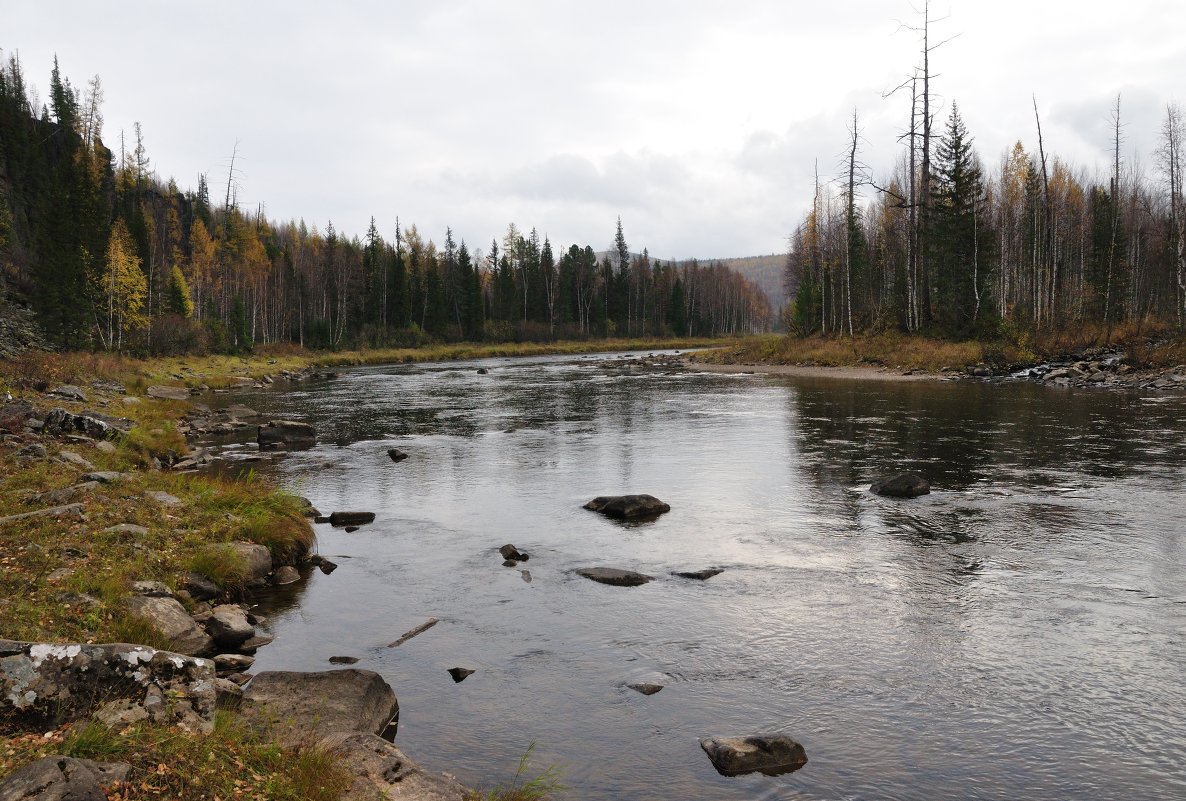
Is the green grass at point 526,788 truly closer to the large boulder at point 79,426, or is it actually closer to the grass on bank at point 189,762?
the grass on bank at point 189,762

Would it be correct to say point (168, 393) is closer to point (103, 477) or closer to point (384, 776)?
point (103, 477)

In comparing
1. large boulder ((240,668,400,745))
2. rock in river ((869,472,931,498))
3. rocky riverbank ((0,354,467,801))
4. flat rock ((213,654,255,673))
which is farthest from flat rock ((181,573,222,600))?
rock in river ((869,472,931,498))

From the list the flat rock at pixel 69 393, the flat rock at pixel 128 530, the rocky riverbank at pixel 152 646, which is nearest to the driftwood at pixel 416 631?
the rocky riverbank at pixel 152 646

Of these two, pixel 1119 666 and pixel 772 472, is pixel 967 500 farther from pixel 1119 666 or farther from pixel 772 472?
pixel 1119 666

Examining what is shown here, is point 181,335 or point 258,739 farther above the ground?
point 181,335

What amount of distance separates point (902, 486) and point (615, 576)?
783 centimetres

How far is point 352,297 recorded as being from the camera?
103000 mm

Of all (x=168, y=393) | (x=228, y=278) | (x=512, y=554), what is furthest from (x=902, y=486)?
(x=228, y=278)

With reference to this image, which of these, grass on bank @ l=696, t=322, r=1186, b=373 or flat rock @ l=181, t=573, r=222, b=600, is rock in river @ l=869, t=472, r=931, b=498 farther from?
grass on bank @ l=696, t=322, r=1186, b=373

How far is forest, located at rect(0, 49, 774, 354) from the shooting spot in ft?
182

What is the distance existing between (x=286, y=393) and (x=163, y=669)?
40585mm

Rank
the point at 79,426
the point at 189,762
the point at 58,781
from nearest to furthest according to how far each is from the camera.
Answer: the point at 58,781 → the point at 189,762 → the point at 79,426

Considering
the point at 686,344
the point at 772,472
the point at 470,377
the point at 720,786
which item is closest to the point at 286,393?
the point at 470,377

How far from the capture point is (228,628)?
29.1 ft
